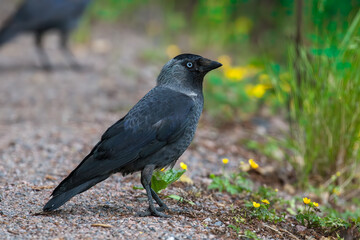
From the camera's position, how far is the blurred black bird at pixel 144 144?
2.83 meters

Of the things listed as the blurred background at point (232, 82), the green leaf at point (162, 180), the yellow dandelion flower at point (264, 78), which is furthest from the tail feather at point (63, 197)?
the yellow dandelion flower at point (264, 78)

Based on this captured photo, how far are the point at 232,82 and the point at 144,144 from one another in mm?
2697

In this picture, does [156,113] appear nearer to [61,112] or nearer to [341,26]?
[341,26]

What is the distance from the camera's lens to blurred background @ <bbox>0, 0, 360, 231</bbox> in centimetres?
398

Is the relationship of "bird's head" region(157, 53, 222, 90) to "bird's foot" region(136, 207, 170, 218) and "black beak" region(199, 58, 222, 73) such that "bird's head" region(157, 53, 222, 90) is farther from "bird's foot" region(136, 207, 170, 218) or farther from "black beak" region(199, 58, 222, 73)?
"bird's foot" region(136, 207, 170, 218)

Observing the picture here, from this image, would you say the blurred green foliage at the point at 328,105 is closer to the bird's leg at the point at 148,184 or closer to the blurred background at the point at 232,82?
the blurred background at the point at 232,82

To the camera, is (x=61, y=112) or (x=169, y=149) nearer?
(x=169, y=149)

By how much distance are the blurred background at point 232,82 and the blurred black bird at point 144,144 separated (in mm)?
1044

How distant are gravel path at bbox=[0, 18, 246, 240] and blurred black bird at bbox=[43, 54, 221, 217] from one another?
192mm

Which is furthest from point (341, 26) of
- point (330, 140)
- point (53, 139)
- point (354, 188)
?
point (53, 139)

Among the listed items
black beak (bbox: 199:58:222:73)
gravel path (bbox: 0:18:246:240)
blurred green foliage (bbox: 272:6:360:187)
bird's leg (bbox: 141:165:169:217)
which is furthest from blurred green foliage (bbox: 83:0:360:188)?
bird's leg (bbox: 141:165:169:217)

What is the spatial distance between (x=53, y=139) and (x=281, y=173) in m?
2.11

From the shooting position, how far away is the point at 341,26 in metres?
4.59

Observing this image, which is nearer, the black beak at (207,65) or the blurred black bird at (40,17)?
the black beak at (207,65)
